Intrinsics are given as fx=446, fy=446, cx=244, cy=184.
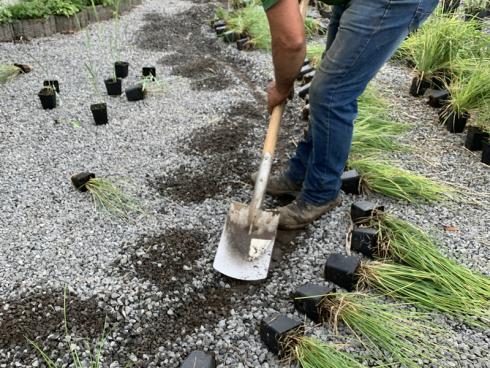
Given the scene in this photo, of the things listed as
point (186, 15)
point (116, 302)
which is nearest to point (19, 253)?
point (116, 302)

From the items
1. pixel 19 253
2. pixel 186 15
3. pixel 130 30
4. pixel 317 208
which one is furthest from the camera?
pixel 186 15

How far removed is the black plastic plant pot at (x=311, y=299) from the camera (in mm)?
1929

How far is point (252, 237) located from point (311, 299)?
1.45ft

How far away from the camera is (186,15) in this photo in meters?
6.81

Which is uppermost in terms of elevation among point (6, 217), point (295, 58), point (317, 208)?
point (295, 58)

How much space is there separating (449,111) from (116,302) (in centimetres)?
300

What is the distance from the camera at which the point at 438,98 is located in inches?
153

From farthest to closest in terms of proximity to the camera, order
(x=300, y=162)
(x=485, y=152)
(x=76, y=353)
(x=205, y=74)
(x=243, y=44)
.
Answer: (x=243, y=44) → (x=205, y=74) → (x=485, y=152) → (x=300, y=162) → (x=76, y=353)

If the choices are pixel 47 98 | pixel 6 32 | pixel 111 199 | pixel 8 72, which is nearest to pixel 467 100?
pixel 111 199

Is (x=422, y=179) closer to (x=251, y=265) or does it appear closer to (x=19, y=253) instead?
(x=251, y=265)

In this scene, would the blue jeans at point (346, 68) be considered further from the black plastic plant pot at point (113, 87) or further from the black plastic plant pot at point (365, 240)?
the black plastic plant pot at point (113, 87)

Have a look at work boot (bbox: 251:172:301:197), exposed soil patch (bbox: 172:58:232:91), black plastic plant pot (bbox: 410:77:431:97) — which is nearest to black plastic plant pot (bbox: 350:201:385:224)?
work boot (bbox: 251:172:301:197)

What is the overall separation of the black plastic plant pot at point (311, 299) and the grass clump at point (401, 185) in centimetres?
103

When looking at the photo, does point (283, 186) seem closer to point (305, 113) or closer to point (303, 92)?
point (305, 113)
